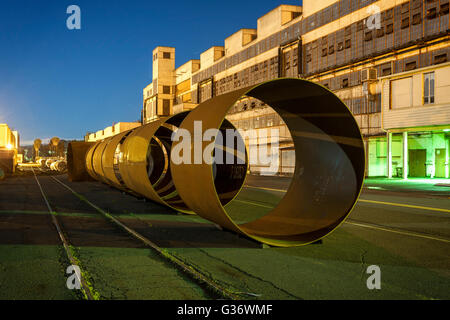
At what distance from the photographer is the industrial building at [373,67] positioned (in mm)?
27562

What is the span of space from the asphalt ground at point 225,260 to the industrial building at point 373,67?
1985 cm

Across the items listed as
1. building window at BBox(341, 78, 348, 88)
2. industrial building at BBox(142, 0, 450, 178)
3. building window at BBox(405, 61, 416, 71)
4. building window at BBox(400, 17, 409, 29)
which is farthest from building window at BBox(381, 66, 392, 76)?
building window at BBox(341, 78, 348, 88)

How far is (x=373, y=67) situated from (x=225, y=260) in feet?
113

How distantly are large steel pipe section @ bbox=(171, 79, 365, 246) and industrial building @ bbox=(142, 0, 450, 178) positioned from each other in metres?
21.1

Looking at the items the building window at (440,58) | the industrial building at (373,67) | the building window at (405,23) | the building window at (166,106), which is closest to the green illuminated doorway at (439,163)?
the industrial building at (373,67)

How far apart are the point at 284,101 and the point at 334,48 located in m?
34.5

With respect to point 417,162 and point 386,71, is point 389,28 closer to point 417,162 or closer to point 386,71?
point 386,71

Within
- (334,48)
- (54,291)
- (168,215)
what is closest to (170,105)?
(334,48)

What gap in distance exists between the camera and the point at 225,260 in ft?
19.3

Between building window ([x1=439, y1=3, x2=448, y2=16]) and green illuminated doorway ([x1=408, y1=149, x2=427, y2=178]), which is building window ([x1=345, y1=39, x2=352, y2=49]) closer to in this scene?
building window ([x1=439, y1=3, x2=448, y2=16])

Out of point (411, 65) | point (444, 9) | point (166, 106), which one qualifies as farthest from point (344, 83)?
point (166, 106)
